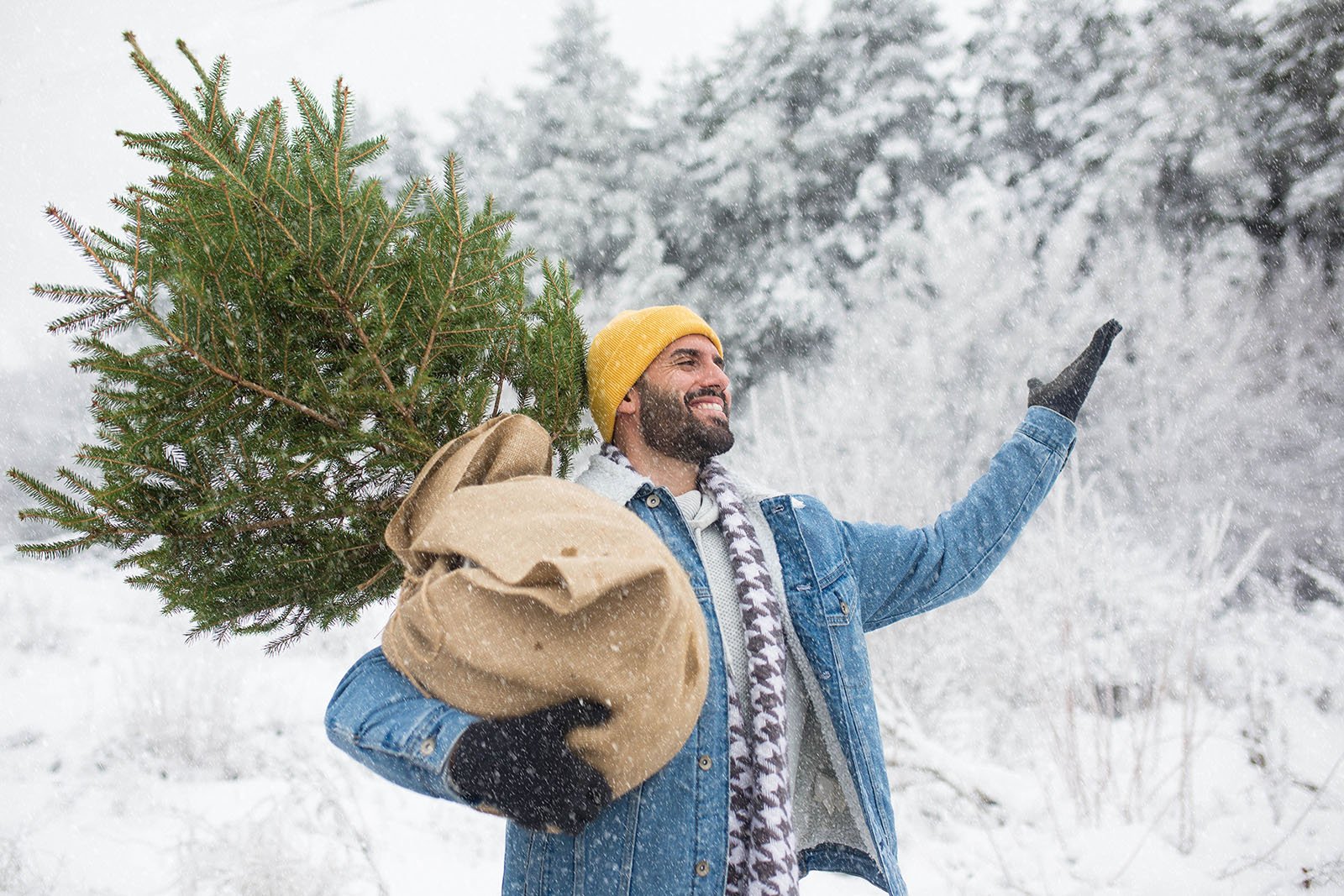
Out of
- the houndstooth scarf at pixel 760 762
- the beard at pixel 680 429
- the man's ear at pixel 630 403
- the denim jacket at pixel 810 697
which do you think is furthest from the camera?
the man's ear at pixel 630 403

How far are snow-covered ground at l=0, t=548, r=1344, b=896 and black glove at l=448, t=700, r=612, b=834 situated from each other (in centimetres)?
268

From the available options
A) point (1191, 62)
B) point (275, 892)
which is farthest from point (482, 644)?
point (1191, 62)

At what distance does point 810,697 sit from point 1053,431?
2.91ft

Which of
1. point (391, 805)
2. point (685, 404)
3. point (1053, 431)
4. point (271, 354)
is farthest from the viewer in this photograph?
point (391, 805)

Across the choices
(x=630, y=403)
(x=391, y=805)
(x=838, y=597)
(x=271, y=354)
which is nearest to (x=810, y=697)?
(x=838, y=597)

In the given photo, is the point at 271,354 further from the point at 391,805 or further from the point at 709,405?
the point at 391,805

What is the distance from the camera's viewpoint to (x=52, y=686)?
540 cm

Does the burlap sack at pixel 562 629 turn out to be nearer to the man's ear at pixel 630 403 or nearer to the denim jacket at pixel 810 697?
the denim jacket at pixel 810 697

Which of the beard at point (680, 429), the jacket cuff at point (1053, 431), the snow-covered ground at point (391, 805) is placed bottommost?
the snow-covered ground at point (391, 805)

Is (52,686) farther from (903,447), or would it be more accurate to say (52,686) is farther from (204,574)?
(903,447)

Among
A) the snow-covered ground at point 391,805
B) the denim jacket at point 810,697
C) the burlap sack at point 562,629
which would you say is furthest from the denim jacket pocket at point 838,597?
the snow-covered ground at point 391,805

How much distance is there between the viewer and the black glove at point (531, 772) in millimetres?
977

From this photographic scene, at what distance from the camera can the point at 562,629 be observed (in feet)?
3.41

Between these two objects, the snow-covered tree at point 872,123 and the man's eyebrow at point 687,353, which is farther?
the snow-covered tree at point 872,123
